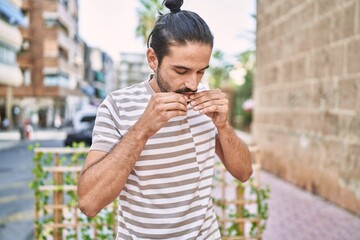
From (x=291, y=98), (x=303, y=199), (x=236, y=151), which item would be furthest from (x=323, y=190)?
(x=236, y=151)

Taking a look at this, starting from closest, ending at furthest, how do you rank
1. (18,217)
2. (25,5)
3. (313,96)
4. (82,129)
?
(18,217) → (313,96) → (82,129) → (25,5)

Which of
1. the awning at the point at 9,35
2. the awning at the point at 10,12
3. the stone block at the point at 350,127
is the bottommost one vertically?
the stone block at the point at 350,127

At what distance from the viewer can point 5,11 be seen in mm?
26359

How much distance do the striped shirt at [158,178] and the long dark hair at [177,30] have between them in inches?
7.1

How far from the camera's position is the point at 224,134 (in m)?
1.58

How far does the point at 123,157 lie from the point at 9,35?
31313 mm

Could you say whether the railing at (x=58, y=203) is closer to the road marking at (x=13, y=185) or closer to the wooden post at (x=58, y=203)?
the wooden post at (x=58, y=203)

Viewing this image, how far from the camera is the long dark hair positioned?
1.41 m

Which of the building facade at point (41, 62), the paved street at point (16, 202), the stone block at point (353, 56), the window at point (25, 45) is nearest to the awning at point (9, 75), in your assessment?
the building facade at point (41, 62)

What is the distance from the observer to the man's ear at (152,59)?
1518 mm

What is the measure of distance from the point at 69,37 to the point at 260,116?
133 ft

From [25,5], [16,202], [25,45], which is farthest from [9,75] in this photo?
[16,202]

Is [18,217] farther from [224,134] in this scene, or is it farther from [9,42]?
[9,42]

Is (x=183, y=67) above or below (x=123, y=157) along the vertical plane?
above
